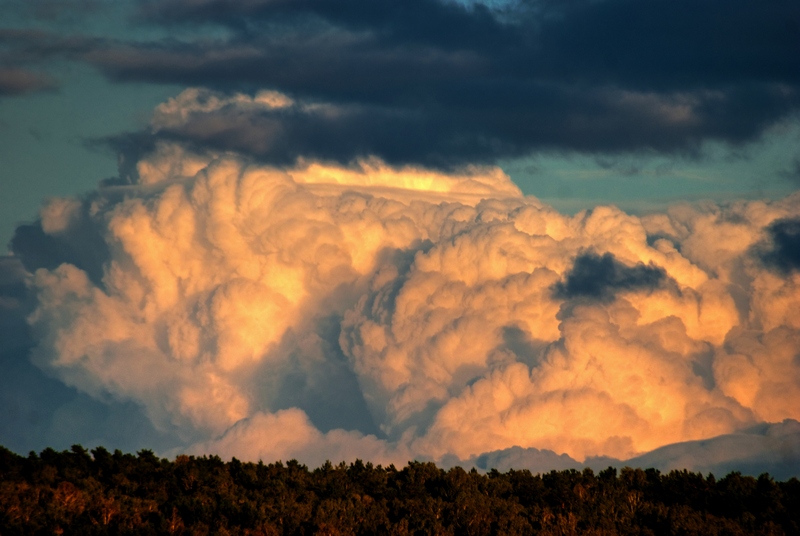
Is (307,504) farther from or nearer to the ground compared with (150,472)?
nearer to the ground

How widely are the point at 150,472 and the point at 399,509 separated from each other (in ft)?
120

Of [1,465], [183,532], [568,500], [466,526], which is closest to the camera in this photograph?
[183,532]

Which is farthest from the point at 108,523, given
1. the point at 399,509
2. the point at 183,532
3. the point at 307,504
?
the point at 399,509

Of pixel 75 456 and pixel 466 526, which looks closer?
pixel 466 526

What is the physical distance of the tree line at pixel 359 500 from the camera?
384 feet

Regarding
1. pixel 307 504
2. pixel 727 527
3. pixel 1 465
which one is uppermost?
pixel 1 465

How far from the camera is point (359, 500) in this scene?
442ft

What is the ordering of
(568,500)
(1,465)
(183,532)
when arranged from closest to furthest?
(183,532)
(1,465)
(568,500)

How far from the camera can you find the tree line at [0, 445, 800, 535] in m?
117

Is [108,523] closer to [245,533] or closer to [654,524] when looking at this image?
[245,533]

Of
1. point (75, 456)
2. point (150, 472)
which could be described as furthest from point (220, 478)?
point (75, 456)

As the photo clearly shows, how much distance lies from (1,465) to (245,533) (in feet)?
118

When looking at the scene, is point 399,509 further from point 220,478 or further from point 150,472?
point 150,472

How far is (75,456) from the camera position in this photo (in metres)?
150
